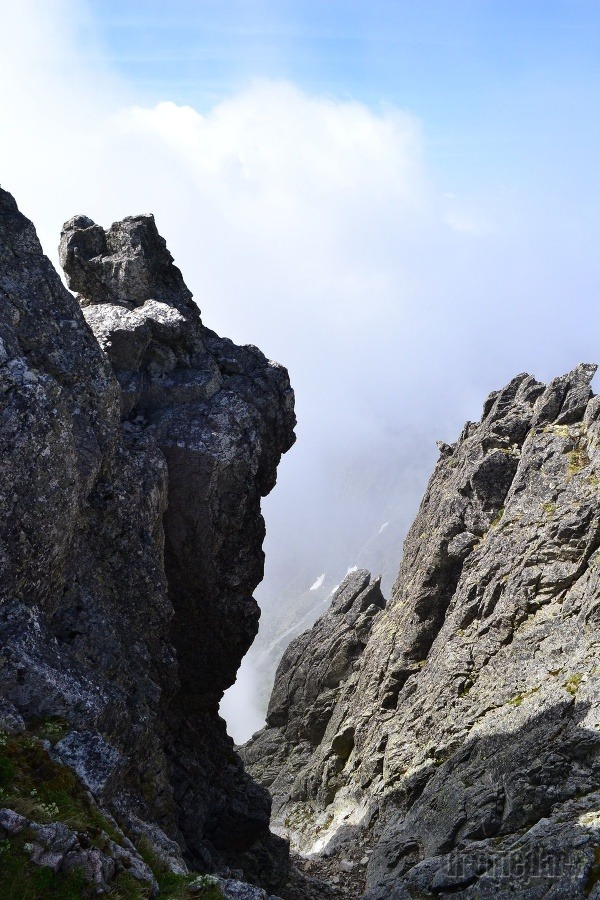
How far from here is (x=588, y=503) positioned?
46531 mm

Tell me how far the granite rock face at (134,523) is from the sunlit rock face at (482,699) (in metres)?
10.9

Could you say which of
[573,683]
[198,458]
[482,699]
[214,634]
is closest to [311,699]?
[482,699]

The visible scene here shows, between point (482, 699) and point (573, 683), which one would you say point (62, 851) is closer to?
point (573, 683)

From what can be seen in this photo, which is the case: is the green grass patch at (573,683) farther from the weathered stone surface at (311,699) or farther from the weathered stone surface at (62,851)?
the weathered stone surface at (311,699)

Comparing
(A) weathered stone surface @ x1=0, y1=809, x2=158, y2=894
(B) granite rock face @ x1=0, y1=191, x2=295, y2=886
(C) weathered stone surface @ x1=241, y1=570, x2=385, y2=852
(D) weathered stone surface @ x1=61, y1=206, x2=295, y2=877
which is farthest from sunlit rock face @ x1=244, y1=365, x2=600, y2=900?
(A) weathered stone surface @ x1=0, y1=809, x2=158, y2=894

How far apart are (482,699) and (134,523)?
25.6 meters

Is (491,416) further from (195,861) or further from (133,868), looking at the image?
(133,868)

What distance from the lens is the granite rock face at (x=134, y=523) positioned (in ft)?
80.3

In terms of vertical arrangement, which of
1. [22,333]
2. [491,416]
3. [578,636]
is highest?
[491,416]

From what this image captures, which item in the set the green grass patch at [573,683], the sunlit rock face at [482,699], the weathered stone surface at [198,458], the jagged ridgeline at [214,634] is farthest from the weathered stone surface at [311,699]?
the green grass patch at [573,683]

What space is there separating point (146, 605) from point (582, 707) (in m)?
22.1

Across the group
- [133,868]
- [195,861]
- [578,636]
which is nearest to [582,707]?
[578,636]

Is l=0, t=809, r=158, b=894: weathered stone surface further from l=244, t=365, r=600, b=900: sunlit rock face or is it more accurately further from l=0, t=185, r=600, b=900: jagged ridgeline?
l=244, t=365, r=600, b=900: sunlit rock face

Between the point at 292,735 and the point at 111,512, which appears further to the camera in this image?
the point at 292,735
